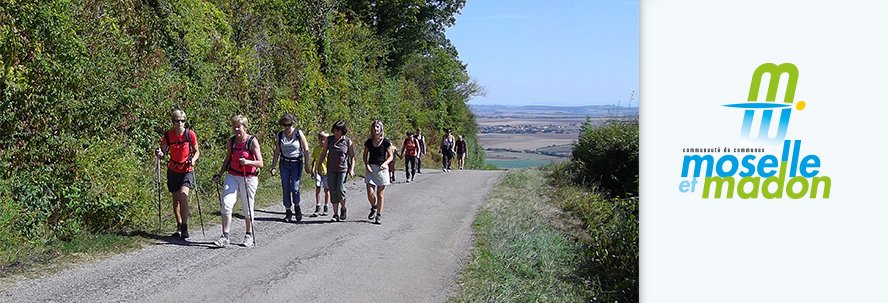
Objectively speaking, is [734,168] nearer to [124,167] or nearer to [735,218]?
[735,218]

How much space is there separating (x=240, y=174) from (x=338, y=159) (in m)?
2.59

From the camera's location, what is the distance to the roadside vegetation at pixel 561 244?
29.5 feet

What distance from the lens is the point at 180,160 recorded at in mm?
10977

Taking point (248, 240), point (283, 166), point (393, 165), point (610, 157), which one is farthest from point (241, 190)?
point (610, 157)

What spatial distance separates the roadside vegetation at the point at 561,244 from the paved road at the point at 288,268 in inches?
16.8

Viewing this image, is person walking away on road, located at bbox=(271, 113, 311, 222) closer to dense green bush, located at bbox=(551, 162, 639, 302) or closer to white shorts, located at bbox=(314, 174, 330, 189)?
white shorts, located at bbox=(314, 174, 330, 189)

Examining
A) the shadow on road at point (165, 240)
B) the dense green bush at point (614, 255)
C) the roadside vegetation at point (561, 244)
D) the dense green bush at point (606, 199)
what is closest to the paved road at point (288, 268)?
the shadow on road at point (165, 240)

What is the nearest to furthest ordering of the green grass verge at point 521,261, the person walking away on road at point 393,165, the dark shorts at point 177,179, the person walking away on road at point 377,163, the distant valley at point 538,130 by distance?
1. the green grass verge at point 521,261
2. the dark shorts at point 177,179
3. the person walking away on road at point 377,163
4. the person walking away on road at point 393,165
5. the distant valley at point 538,130

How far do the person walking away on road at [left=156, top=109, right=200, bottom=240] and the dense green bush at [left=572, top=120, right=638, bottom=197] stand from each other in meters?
10.7

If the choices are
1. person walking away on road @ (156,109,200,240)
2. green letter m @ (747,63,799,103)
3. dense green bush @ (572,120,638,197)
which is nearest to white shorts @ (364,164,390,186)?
person walking away on road @ (156,109,200,240)

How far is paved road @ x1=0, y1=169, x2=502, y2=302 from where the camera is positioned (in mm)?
8062

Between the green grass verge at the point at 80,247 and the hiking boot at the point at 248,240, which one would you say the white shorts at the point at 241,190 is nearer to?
the hiking boot at the point at 248,240

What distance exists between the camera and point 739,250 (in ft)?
12.1

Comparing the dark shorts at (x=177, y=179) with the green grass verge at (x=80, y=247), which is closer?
the green grass verge at (x=80, y=247)
